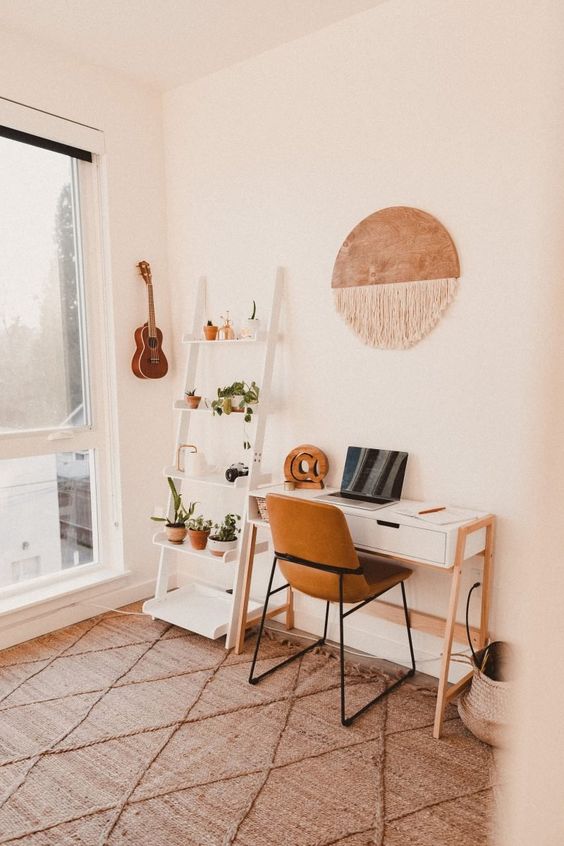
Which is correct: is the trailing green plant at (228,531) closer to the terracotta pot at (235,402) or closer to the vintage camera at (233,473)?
the vintage camera at (233,473)

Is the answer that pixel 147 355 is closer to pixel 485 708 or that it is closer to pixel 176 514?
pixel 176 514

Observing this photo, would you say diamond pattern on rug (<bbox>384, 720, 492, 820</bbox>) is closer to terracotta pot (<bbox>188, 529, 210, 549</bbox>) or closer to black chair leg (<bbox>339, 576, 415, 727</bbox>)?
black chair leg (<bbox>339, 576, 415, 727</bbox>)

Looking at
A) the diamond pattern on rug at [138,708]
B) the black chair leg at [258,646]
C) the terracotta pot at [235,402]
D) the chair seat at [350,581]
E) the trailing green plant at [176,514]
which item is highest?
the terracotta pot at [235,402]

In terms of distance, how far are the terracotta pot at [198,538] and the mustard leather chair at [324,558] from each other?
0.66 m

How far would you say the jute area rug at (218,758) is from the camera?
1.74 metres

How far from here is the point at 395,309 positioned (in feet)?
8.45

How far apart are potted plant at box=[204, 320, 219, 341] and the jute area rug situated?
1485 mm

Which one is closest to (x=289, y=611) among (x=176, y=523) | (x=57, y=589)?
(x=176, y=523)

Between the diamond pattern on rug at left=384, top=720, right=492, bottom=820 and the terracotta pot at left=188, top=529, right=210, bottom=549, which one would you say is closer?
the diamond pattern on rug at left=384, top=720, right=492, bottom=820

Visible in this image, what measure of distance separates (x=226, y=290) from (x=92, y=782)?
2209 mm

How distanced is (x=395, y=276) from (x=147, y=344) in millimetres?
1382

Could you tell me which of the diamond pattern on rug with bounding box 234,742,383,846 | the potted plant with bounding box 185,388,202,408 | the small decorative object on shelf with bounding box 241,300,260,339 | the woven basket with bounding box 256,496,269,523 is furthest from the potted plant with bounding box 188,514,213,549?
the diamond pattern on rug with bounding box 234,742,383,846

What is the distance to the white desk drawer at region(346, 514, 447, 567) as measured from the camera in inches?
85.6

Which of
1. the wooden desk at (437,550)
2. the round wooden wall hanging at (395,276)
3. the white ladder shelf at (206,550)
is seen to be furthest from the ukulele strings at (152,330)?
the wooden desk at (437,550)
